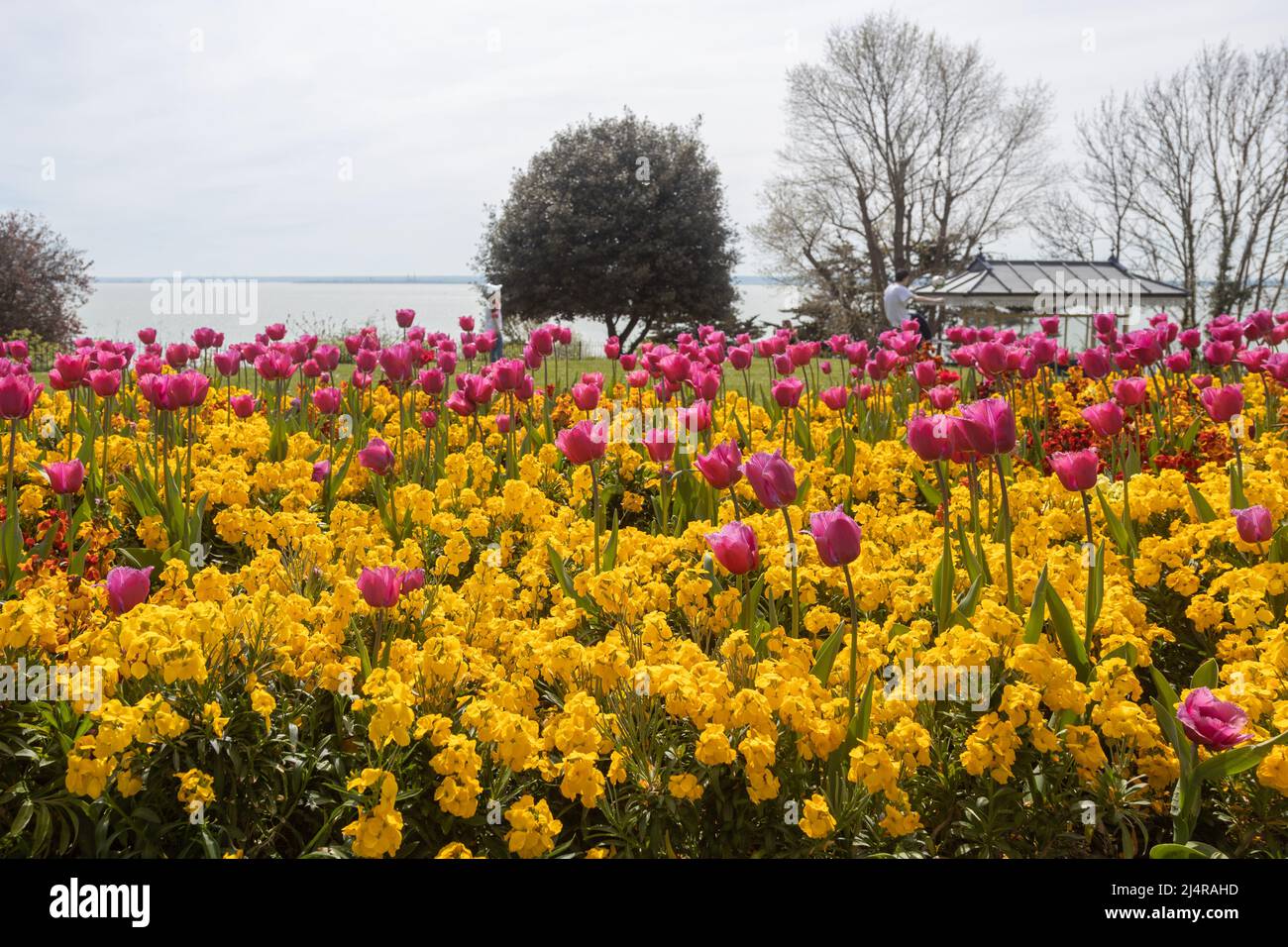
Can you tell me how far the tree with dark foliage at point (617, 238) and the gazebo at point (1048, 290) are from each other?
8.02 m

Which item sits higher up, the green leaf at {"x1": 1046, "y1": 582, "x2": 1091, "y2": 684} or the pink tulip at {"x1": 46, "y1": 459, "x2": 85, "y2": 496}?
the pink tulip at {"x1": 46, "y1": 459, "x2": 85, "y2": 496}

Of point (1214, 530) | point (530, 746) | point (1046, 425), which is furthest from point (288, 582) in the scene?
point (1046, 425)

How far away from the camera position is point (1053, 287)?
27.4 m

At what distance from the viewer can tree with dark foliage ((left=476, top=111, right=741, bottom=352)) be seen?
109 feet

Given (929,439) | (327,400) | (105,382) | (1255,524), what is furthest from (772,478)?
(105,382)

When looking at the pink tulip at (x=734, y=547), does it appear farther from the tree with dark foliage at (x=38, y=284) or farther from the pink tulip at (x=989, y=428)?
the tree with dark foliage at (x=38, y=284)

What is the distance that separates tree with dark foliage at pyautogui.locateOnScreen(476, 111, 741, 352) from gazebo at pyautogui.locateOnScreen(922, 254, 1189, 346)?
8.02 metres

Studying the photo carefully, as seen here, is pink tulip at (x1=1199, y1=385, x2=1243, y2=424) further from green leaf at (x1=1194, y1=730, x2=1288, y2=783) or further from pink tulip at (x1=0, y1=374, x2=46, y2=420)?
pink tulip at (x1=0, y1=374, x2=46, y2=420)

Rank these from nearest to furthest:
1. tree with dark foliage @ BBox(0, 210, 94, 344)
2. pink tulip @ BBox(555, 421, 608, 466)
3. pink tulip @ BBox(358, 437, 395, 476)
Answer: pink tulip @ BBox(555, 421, 608, 466) < pink tulip @ BBox(358, 437, 395, 476) < tree with dark foliage @ BBox(0, 210, 94, 344)

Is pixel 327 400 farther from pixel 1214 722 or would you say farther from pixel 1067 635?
pixel 1214 722

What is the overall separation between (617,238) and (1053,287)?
44.8 ft

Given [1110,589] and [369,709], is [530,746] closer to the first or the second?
[369,709]

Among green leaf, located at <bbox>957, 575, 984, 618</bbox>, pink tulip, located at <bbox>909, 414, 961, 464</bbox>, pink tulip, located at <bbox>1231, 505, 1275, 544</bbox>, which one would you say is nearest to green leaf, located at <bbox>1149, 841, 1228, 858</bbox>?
green leaf, located at <bbox>957, 575, 984, 618</bbox>
